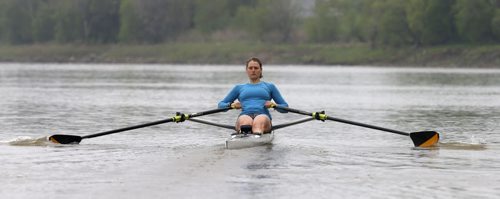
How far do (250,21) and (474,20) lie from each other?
32.7m

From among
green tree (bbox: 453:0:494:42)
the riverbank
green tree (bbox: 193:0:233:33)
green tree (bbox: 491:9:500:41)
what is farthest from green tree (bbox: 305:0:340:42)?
green tree (bbox: 491:9:500:41)

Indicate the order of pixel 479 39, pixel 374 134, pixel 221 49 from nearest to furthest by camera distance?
pixel 374 134 → pixel 479 39 → pixel 221 49

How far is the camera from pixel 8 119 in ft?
99.7

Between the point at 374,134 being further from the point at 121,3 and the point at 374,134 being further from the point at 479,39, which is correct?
the point at 121,3

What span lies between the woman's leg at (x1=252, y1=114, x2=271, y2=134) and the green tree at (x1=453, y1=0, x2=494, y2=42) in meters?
82.4

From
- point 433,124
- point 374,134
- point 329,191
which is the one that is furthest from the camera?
point 433,124

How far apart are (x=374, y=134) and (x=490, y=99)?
18.7 m

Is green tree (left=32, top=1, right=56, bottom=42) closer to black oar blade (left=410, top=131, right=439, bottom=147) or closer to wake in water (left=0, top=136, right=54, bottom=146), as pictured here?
wake in water (left=0, top=136, right=54, bottom=146)

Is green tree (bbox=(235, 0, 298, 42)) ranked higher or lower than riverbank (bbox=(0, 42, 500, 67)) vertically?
higher

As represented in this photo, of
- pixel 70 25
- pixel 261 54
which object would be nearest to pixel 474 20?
pixel 261 54

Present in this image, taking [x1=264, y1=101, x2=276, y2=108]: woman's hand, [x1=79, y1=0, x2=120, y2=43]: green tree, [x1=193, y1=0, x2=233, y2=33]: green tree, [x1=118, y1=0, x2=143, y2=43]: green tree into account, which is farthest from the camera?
[x1=79, y1=0, x2=120, y2=43]: green tree

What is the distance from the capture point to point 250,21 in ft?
419

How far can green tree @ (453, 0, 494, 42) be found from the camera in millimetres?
102000

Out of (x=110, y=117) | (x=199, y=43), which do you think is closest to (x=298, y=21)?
(x=199, y=43)
